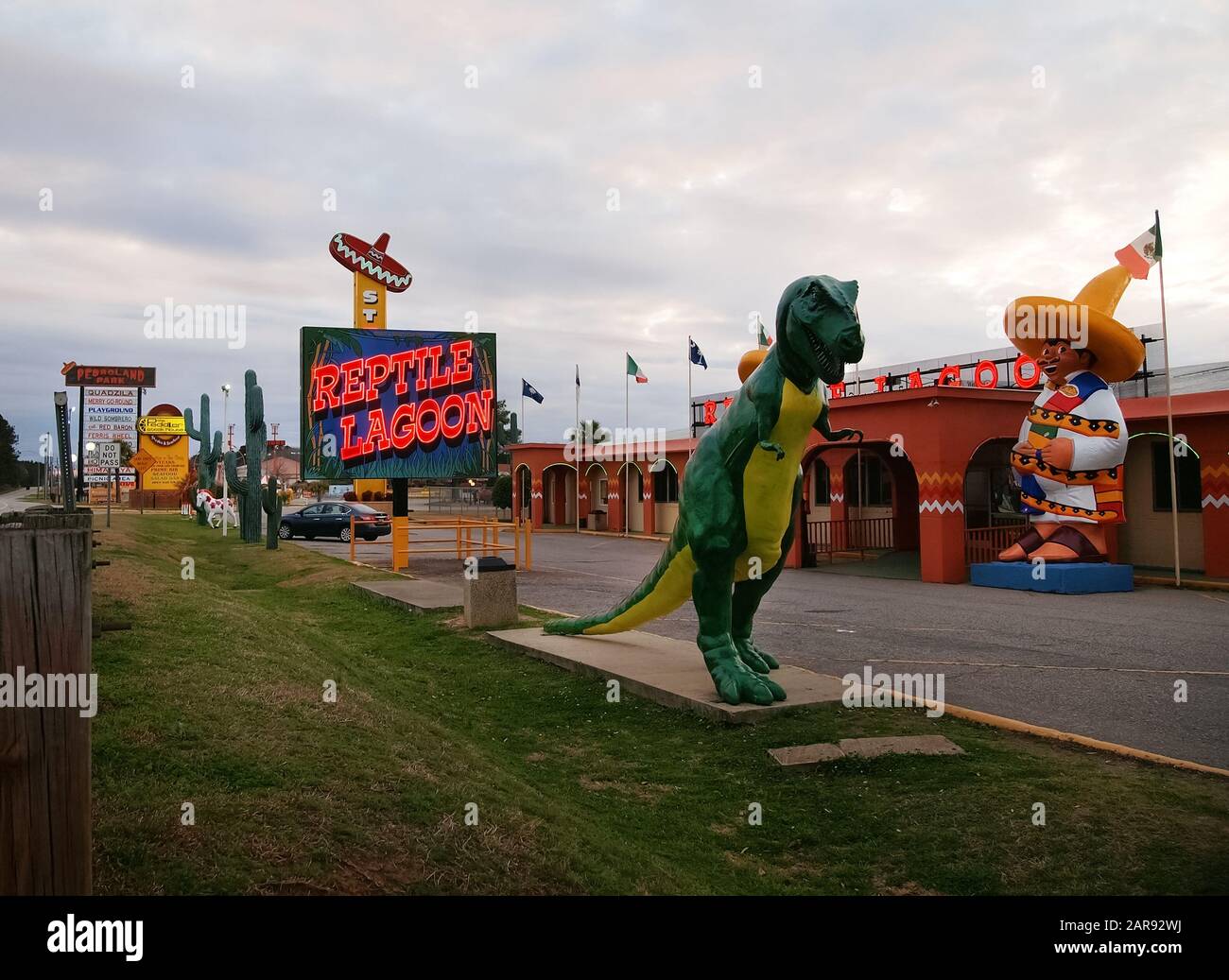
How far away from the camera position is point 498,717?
6895mm

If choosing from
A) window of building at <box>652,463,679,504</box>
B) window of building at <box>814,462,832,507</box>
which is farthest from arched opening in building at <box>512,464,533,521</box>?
window of building at <box>814,462,832,507</box>

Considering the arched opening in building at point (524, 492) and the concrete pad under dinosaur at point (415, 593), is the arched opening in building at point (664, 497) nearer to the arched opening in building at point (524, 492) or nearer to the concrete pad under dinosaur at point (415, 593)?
the arched opening in building at point (524, 492)

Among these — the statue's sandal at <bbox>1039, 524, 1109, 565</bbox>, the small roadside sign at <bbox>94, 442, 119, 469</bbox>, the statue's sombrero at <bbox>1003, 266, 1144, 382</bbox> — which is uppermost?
the statue's sombrero at <bbox>1003, 266, 1144, 382</bbox>

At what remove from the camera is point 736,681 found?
6.47 m

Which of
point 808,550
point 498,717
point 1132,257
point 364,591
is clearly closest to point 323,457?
point 364,591

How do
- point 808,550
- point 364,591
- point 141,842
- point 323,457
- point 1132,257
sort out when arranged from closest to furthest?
point 141,842 → point 364,591 → point 1132,257 → point 323,457 → point 808,550

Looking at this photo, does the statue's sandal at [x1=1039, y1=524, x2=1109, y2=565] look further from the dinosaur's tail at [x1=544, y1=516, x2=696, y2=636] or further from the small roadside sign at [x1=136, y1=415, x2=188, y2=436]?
the small roadside sign at [x1=136, y1=415, x2=188, y2=436]

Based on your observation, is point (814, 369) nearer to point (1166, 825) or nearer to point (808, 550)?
point (1166, 825)

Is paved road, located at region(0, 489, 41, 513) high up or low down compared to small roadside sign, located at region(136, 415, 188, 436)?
down

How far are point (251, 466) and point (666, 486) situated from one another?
13700 millimetres

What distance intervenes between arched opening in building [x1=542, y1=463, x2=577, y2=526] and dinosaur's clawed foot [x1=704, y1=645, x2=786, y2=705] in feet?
104

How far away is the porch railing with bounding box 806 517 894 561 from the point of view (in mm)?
22875

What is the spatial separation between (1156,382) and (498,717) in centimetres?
2411

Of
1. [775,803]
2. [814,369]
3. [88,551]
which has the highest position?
[814,369]
